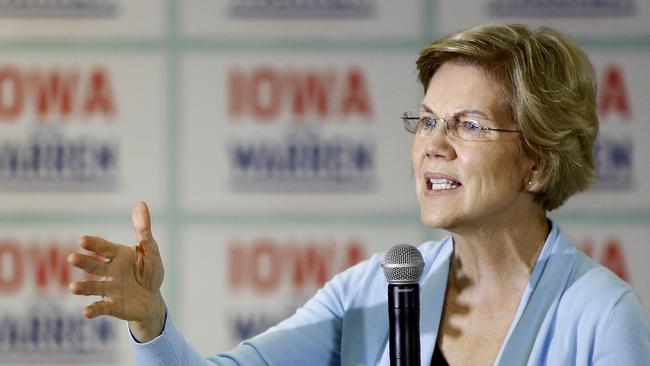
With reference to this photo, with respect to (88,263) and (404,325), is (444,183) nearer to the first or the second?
(404,325)

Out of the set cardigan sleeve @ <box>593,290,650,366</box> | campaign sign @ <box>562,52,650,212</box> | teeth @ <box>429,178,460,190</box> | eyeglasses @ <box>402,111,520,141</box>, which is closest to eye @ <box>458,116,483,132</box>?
eyeglasses @ <box>402,111,520,141</box>

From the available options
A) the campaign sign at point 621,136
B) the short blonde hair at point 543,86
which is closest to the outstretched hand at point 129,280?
the short blonde hair at point 543,86

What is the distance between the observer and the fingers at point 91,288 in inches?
52.1

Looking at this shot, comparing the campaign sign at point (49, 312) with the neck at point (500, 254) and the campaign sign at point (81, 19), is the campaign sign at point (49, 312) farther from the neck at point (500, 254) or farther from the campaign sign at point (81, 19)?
the neck at point (500, 254)

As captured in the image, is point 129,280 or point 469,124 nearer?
point 129,280

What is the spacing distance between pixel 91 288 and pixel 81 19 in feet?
5.44

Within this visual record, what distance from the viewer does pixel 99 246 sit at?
1380 millimetres

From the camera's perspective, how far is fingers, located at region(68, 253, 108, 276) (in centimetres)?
132

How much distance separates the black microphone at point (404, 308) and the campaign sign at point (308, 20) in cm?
157

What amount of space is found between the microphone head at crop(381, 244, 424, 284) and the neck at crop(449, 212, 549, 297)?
317mm

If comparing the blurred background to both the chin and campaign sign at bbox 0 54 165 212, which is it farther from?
the chin

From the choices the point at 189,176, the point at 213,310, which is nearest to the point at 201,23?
the point at 189,176

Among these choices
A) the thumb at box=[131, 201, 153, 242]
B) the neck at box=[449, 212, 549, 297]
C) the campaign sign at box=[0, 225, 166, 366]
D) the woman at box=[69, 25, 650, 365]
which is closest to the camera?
the thumb at box=[131, 201, 153, 242]

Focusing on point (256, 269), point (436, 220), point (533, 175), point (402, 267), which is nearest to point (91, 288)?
point (402, 267)
